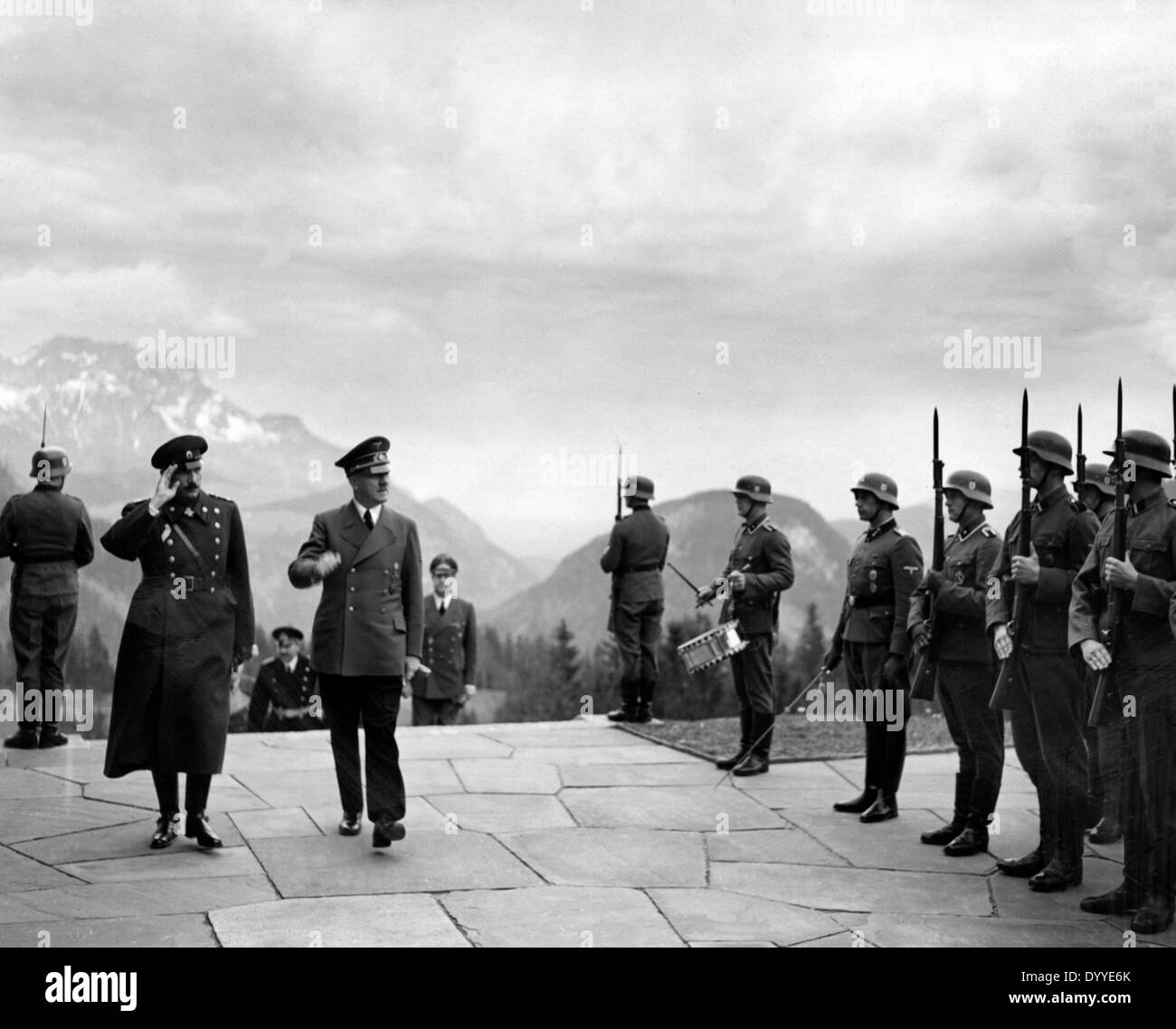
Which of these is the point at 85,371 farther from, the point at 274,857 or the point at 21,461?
the point at 274,857

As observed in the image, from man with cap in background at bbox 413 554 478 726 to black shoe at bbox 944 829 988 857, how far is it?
234 inches

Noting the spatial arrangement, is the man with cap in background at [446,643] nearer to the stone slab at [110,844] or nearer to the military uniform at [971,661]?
the stone slab at [110,844]

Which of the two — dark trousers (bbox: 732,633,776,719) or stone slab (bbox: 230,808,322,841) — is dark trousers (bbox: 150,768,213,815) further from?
dark trousers (bbox: 732,633,776,719)

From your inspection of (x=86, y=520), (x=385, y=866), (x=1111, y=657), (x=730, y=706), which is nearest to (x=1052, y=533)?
(x=1111, y=657)

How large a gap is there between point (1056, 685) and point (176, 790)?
4.71m

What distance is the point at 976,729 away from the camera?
787cm

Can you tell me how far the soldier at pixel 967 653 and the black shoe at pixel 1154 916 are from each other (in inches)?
64.0

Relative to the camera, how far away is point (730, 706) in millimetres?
33719

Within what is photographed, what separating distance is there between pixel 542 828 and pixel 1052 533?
11.1 feet

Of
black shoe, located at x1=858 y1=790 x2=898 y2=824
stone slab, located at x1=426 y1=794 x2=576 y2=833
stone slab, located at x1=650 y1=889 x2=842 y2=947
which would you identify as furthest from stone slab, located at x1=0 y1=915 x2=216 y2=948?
black shoe, located at x1=858 y1=790 x2=898 y2=824

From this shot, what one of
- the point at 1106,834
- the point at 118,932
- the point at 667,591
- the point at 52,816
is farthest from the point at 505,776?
the point at 667,591

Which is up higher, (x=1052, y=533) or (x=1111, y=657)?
(x=1052, y=533)

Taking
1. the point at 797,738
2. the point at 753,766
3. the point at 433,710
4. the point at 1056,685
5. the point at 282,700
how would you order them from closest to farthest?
1. the point at 1056,685
2. the point at 753,766
3. the point at 797,738
4. the point at 282,700
5. the point at 433,710

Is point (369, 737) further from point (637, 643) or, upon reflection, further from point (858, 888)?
point (637, 643)
